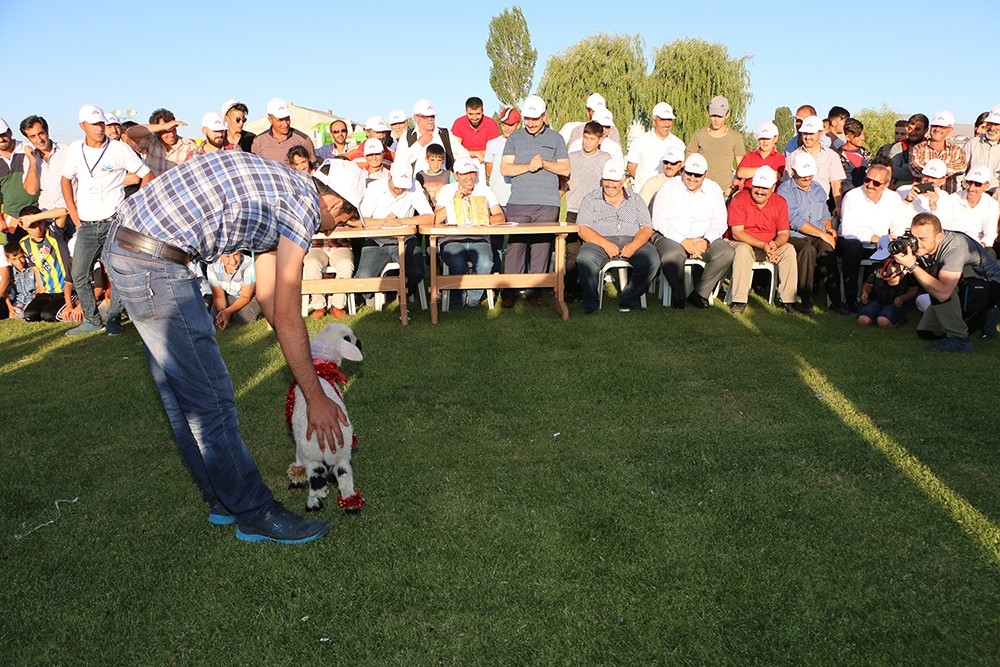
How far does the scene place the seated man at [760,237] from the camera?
7.80m

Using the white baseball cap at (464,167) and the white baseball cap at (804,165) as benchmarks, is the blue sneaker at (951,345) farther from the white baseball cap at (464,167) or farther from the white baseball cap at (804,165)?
the white baseball cap at (464,167)

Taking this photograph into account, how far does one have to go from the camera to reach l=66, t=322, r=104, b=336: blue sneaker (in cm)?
736

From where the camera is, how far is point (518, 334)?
22.8 feet

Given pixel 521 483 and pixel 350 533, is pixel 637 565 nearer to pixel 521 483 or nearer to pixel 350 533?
pixel 521 483

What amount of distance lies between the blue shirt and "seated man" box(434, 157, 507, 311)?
3191mm

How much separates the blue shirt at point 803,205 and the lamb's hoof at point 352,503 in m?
6.39

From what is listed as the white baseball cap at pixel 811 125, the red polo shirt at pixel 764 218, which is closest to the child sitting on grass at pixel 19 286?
the red polo shirt at pixel 764 218

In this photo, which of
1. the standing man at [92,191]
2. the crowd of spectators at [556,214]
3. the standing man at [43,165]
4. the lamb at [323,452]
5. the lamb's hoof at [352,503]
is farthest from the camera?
the standing man at [43,165]

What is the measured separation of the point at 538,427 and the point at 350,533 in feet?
5.20

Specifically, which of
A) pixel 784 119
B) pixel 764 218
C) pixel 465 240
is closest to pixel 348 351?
pixel 465 240

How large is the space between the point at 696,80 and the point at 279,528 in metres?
26.2

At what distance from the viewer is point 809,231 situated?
827cm

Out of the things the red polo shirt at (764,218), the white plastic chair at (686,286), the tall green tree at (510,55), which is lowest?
the white plastic chair at (686,286)

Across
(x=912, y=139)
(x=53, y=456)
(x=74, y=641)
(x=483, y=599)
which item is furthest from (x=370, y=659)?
(x=912, y=139)
